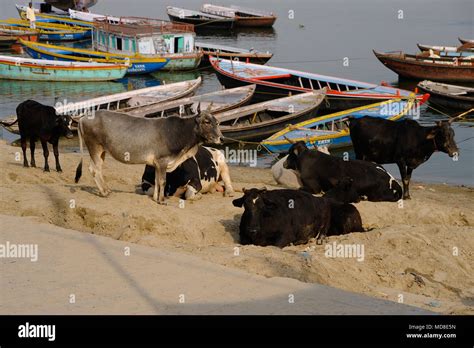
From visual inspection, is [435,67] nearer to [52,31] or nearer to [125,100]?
[125,100]

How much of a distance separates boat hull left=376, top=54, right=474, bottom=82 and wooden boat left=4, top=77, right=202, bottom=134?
14.2 m

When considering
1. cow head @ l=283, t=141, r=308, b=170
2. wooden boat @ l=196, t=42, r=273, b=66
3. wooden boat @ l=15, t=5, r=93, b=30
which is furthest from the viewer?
wooden boat @ l=15, t=5, r=93, b=30

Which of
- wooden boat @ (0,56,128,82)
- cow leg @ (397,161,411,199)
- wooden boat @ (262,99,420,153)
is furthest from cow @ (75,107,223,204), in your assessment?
wooden boat @ (0,56,128,82)

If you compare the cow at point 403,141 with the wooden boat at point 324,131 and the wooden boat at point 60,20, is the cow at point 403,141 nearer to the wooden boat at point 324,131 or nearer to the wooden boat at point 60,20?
the wooden boat at point 324,131

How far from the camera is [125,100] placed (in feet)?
103

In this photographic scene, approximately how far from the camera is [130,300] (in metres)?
9.05

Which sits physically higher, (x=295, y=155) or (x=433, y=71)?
(x=295, y=155)

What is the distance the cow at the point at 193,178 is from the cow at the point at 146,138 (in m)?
0.80

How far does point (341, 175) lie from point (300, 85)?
2195cm

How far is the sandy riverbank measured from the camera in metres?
10.8

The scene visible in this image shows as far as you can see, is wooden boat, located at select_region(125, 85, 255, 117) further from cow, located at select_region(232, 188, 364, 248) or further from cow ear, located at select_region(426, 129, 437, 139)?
cow, located at select_region(232, 188, 364, 248)

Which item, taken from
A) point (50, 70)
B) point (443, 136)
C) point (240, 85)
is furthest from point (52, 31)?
point (443, 136)
